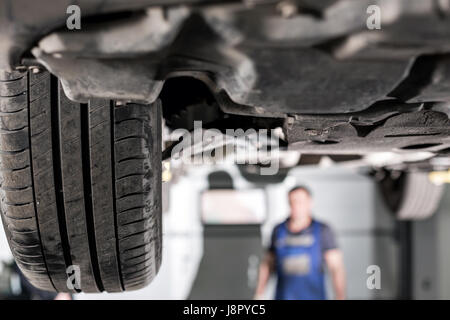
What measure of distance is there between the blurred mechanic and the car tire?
1.56 meters

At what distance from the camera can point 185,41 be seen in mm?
720

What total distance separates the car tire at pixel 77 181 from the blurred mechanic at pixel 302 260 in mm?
1561

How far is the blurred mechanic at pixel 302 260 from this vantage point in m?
2.77

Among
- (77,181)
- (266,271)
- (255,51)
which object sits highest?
(255,51)

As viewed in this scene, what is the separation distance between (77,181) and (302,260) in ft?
6.04

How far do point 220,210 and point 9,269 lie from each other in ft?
6.24

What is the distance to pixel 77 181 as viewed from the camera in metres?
1.17

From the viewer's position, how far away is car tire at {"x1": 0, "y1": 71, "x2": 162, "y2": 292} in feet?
3.62
